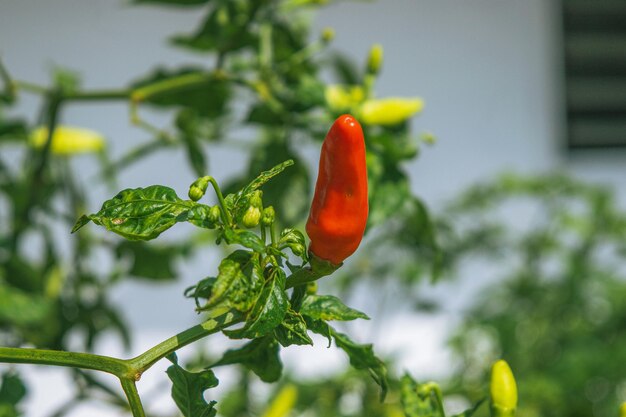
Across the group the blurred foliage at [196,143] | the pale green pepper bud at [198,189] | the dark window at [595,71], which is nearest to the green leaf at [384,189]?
the blurred foliage at [196,143]

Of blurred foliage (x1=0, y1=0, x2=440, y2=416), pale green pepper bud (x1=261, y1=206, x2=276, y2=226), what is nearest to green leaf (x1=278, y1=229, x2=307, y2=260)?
pale green pepper bud (x1=261, y1=206, x2=276, y2=226)

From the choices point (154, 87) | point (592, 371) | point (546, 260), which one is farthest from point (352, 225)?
point (546, 260)

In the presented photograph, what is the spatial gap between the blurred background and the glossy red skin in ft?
1.70

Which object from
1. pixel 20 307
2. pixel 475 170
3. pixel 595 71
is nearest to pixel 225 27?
pixel 20 307

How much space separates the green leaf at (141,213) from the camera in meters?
0.31

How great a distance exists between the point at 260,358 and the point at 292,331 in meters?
0.08

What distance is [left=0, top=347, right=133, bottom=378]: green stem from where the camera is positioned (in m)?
0.30

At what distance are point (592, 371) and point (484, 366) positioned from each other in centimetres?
20

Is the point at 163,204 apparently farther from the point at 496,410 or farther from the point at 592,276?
the point at 592,276

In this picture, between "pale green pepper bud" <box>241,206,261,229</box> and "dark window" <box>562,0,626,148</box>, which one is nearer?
"pale green pepper bud" <box>241,206,261,229</box>

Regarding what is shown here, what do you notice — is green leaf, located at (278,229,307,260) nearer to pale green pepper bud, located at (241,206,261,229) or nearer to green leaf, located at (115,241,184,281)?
pale green pepper bud, located at (241,206,261,229)

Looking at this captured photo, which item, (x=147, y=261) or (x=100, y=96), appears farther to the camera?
(x=147, y=261)

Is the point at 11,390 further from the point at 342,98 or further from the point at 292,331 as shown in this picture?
the point at 342,98

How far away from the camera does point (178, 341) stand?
12.4 inches
